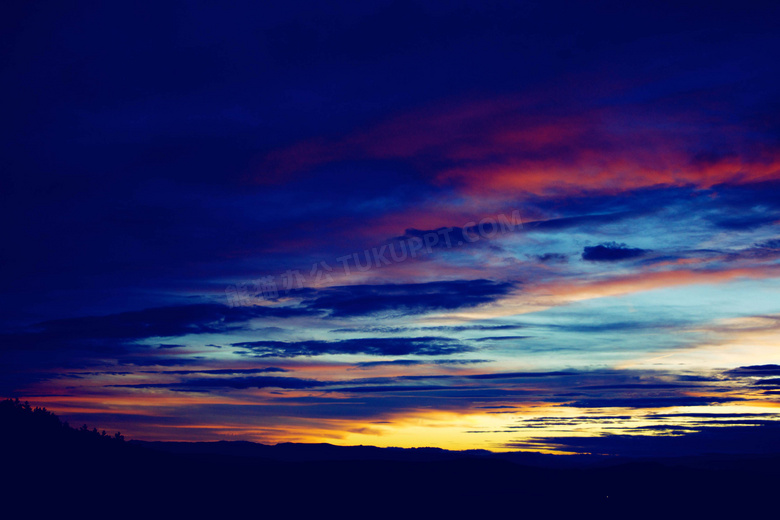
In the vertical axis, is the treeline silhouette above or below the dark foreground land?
above

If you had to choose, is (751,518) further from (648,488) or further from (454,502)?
(454,502)

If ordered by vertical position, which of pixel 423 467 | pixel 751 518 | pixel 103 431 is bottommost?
pixel 751 518

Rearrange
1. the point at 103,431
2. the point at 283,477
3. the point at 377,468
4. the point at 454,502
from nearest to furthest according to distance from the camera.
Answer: the point at 103,431
the point at 283,477
the point at 454,502
the point at 377,468

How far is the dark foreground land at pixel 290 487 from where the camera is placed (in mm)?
81812

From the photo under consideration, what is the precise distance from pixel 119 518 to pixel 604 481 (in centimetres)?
15236

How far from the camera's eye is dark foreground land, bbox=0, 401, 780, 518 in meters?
81.8

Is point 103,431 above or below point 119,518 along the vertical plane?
above

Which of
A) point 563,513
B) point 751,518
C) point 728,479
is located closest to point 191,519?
point 563,513

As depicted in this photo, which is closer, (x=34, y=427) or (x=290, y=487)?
(x=34, y=427)

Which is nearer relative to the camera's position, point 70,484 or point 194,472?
point 70,484

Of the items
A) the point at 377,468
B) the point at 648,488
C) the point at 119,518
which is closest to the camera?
the point at 119,518

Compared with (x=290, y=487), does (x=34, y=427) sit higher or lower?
higher

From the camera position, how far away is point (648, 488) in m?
183

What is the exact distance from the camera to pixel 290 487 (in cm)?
13450
